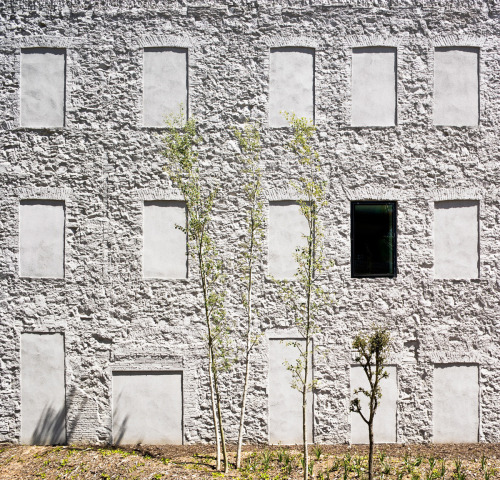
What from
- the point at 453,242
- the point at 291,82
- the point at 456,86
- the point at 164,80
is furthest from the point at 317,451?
the point at 164,80

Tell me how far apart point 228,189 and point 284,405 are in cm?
442

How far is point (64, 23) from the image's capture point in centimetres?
970

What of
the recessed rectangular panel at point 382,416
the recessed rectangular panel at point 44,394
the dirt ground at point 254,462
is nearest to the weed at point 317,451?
the dirt ground at point 254,462

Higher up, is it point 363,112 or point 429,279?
point 363,112

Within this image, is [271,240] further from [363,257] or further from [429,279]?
[429,279]

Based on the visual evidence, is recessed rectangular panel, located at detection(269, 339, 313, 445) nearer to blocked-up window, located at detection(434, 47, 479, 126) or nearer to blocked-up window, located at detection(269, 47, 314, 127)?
blocked-up window, located at detection(269, 47, 314, 127)

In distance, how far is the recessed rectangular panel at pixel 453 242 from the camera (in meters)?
9.72

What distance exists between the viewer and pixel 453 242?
9727 millimetres

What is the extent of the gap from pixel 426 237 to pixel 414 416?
3.55 meters

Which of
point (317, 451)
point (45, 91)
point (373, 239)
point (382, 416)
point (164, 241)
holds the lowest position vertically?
point (317, 451)

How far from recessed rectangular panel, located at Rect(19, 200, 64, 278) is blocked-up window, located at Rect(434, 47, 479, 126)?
790 centimetres

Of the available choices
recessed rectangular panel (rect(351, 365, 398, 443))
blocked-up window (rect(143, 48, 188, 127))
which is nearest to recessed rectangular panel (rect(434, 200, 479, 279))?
recessed rectangular panel (rect(351, 365, 398, 443))

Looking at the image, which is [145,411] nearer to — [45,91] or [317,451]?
[317,451]

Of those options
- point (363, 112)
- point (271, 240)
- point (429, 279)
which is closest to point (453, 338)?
point (429, 279)
